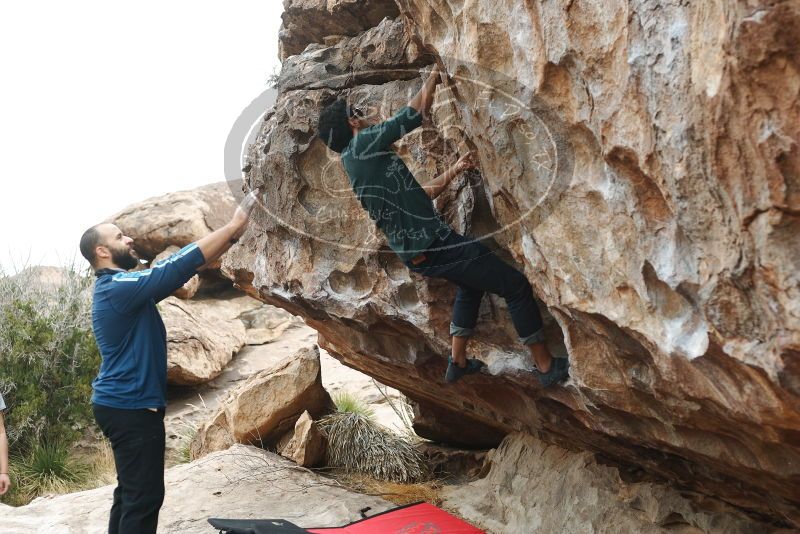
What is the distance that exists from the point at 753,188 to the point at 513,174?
1.36 meters

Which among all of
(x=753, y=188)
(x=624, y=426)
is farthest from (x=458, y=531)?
(x=753, y=188)

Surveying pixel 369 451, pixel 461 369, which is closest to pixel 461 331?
pixel 461 369

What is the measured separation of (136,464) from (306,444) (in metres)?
2.94

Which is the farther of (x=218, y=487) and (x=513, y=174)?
(x=218, y=487)

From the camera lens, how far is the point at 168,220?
39.3 ft

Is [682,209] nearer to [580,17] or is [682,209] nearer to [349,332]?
[580,17]

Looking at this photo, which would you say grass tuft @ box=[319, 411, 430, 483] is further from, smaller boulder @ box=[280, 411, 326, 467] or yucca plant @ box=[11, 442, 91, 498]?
yucca plant @ box=[11, 442, 91, 498]

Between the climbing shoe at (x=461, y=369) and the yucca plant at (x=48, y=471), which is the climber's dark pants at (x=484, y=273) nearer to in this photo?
the climbing shoe at (x=461, y=369)

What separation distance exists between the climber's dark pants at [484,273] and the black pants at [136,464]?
158 cm

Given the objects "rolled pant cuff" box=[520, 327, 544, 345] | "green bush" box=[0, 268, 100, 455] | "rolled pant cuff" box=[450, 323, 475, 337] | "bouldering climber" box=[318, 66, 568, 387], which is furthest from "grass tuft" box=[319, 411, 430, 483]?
"green bush" box=[0, 268, 100, 455]

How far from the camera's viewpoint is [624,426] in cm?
384

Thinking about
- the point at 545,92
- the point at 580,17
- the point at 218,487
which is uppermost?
the point at 580,17

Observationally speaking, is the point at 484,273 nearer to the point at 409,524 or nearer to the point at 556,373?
the point at 556,373

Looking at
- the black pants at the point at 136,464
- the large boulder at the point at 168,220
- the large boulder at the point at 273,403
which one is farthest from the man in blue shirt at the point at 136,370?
the large boulder at the point at 168,220
